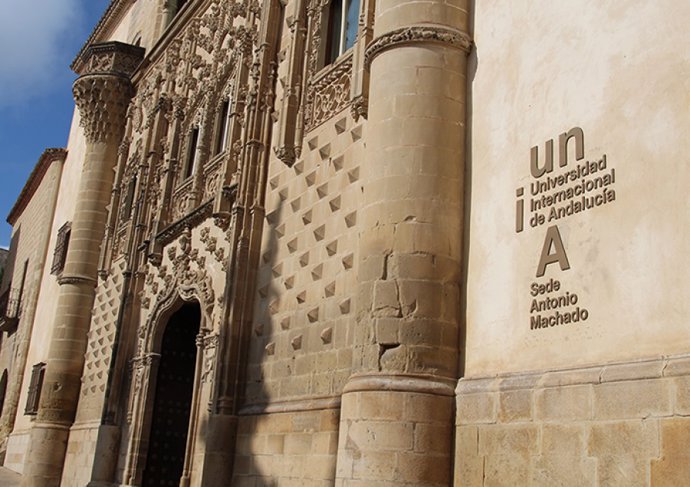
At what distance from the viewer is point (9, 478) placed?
65.7 feet

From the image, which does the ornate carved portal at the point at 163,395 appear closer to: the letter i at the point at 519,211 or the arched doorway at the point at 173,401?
the arched doorway at the point at 173,401

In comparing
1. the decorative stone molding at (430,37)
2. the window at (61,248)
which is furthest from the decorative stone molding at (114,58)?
the decorative stone molding at (430,37)

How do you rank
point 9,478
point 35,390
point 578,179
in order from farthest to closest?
point 9,478, point 35,390, point 578,179

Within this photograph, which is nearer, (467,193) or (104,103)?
(467,193)

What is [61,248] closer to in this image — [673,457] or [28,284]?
[28,284]

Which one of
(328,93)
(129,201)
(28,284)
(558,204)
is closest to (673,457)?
(558,204)

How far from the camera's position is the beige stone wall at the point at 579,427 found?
4602 mm

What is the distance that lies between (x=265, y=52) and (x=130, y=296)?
18.7 feet

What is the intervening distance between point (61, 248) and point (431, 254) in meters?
16.6

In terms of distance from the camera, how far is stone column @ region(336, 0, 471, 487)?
6242 mm

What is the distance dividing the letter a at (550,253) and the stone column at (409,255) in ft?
3.31

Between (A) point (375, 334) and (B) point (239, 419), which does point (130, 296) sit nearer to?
(B) point (239, 419)

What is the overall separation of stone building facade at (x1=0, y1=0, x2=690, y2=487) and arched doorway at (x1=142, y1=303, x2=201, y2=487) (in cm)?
6

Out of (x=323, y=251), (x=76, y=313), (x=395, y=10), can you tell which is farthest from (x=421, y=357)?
(x=76, y=313)
